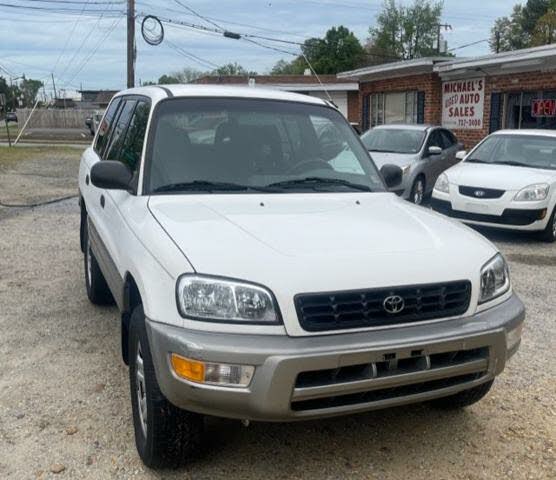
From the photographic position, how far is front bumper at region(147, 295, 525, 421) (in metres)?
2.62

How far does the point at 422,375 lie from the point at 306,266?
27.9 inches

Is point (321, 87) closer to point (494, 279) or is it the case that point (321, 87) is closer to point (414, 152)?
point (414, 152)

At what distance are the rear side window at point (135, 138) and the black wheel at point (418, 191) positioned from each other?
7941 mm

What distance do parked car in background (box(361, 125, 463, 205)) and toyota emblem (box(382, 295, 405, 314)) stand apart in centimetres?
880

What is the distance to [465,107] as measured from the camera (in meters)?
18.1

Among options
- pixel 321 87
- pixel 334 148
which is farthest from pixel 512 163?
pixel 321 87

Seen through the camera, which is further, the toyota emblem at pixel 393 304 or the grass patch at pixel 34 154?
the grass patch at pixel 34 154

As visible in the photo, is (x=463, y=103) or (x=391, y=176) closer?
(x=391, y=176)

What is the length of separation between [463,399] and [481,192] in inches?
233

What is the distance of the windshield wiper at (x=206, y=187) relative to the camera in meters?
3.74

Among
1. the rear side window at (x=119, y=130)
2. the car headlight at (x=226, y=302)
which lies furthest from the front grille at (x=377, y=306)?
the rear side window at (x=119, y=130)

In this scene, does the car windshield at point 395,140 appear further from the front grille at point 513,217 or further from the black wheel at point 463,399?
the black wheel at point 463,399

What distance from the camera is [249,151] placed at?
4082 millimetres

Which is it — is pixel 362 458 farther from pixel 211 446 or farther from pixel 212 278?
pixel 212 278
